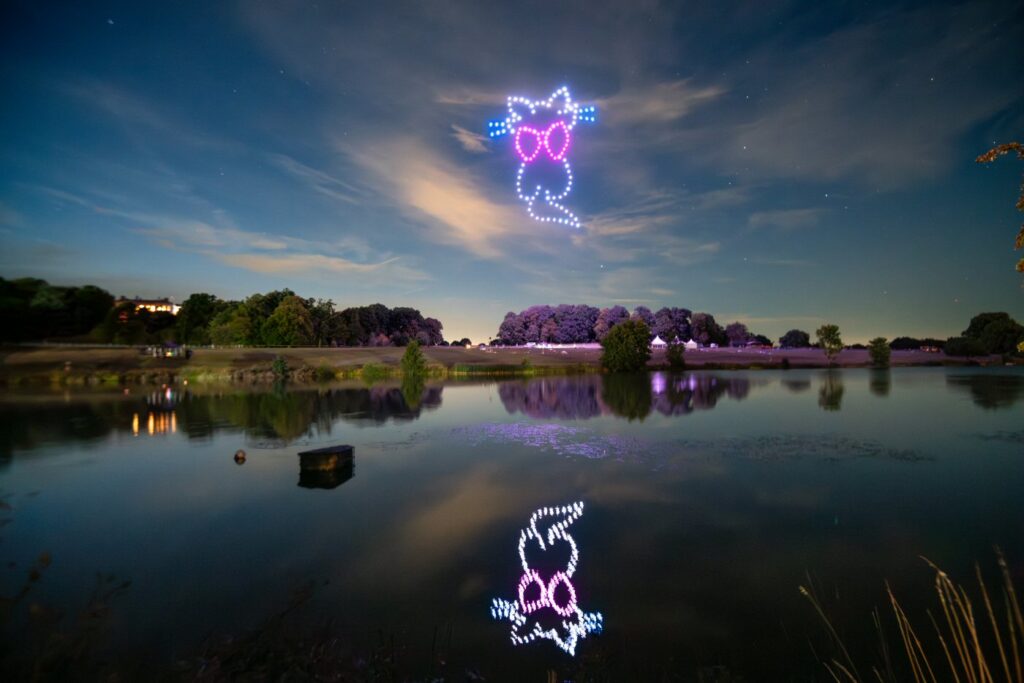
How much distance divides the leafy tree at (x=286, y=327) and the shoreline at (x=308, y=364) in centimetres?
686

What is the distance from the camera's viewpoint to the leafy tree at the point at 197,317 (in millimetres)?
115250

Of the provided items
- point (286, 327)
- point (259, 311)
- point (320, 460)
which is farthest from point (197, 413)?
point (259, 311)

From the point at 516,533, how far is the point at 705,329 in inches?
6708

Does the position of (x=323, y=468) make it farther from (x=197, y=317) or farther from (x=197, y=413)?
(x=197, y=317)

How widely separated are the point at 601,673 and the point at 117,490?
17.2 metres

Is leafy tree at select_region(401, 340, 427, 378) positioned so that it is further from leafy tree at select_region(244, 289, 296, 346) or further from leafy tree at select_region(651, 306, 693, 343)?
leafy tree at select_region(651, 306, 693, 343)

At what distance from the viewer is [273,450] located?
23422 mm

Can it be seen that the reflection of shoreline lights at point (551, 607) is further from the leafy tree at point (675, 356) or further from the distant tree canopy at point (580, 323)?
the distant tree canopy at point (580, 323)

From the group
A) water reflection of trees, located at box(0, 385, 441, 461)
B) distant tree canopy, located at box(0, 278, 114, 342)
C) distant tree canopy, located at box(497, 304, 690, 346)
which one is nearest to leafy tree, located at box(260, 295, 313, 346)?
distant tree canopy, located at box(0, 278, 114, 342)

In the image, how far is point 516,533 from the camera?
12906 millimetres

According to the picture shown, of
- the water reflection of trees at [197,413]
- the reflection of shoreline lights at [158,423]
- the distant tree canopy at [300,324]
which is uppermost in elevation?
the distant tree canopy at [300,324]

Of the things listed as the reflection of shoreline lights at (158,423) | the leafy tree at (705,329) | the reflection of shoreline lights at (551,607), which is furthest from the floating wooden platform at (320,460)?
the leafy tree at (705,329)

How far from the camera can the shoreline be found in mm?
66125

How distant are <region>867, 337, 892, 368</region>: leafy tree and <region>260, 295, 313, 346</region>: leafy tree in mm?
118692
